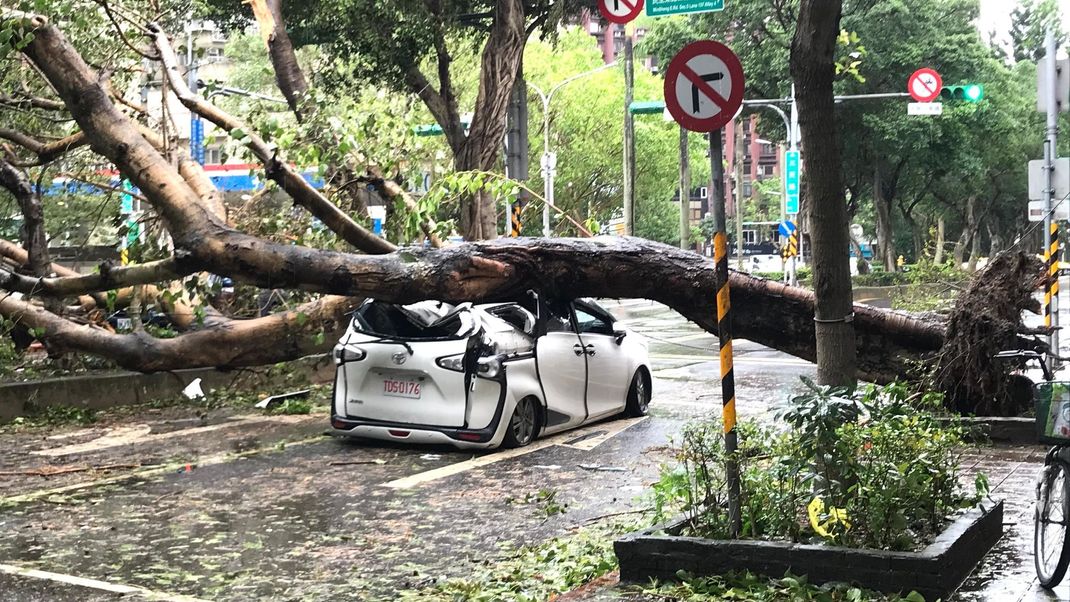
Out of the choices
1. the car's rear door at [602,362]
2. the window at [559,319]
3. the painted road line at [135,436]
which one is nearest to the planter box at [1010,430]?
the car's rear door at [602,362]

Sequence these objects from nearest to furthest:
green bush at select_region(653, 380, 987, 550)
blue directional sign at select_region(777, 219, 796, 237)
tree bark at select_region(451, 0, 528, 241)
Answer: green bush at select_region(653, 380, 987, 550) → tree bark at select_region(451, 0, 528, 241) → blue directional sign at select_region(777, 219, 796, 237)

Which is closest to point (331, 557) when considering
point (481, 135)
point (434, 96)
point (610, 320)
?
point (610, 320)

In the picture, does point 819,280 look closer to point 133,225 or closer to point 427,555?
point 427,555

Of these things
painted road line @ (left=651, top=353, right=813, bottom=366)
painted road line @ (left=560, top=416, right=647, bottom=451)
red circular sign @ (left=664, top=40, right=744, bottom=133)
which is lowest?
painted road line @ (left=651, top=353, right=813, bottom=366)

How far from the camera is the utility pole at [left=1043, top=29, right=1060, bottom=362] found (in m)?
15.0

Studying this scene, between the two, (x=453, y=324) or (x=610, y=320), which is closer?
(x=453, y=324)

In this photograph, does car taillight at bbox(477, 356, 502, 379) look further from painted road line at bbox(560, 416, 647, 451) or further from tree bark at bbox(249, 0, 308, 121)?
tree bark at bbox(249, 0, 308, 121)

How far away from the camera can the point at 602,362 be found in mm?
12445

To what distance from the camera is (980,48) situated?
4231 cm

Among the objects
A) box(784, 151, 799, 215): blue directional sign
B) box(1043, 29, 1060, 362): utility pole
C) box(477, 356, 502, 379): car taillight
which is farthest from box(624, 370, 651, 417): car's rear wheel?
box(784, 151, 799, 215): blue directional sign

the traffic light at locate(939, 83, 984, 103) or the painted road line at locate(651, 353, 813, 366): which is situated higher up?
the traffic light at locate(939, 83, 984, 103)

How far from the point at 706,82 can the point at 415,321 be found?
17.7 feet

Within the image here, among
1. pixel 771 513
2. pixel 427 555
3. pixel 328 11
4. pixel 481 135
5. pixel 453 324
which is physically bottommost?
pixel 427 555

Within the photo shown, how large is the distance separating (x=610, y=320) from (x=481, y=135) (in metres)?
4.98
